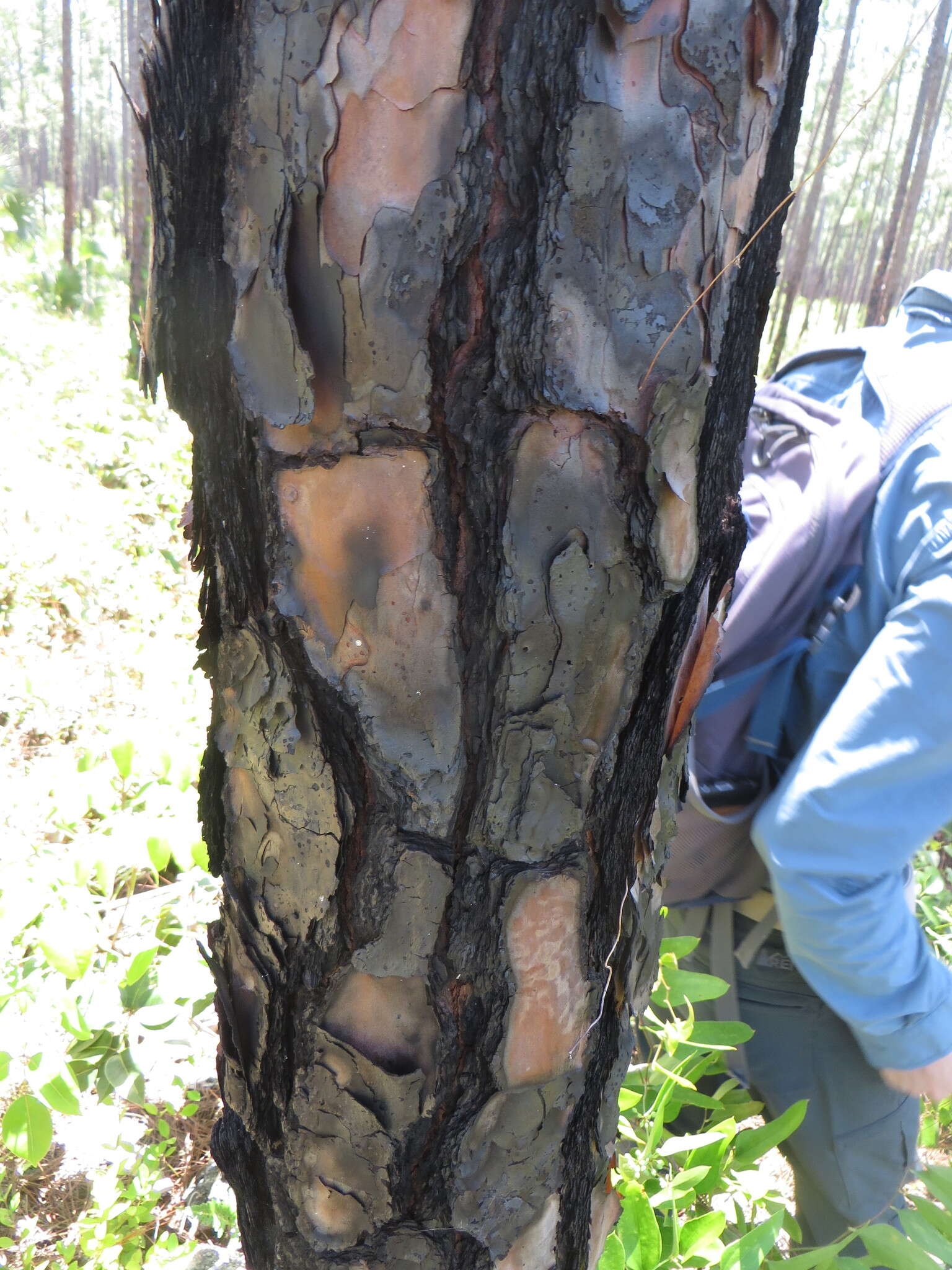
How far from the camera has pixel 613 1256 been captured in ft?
3.35

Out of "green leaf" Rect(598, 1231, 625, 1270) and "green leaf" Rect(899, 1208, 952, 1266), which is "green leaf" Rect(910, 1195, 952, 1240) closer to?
"green leaf" Rect(899, 1208, 952, 1266)

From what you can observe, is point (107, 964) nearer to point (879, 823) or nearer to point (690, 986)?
point (690, 986)

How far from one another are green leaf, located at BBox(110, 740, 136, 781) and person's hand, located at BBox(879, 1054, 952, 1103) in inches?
48.7

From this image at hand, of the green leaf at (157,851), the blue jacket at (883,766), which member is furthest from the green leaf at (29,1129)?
the blue jacket at (883,766)

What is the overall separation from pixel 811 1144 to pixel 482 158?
1.59 m

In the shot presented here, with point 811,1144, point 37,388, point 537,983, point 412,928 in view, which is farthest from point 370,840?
point 37,388

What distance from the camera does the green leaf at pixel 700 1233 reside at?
1.09 metres

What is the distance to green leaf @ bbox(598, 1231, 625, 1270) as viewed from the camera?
1.01m

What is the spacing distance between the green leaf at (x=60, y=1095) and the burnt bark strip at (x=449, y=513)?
47 cm

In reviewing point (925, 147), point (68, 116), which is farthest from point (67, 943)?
point (68, 116)

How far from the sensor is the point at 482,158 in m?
0.50

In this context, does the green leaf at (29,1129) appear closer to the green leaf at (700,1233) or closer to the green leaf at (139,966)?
the green leaf at (139,966)

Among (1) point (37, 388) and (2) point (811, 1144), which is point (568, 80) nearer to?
(2) point (811, 1144)

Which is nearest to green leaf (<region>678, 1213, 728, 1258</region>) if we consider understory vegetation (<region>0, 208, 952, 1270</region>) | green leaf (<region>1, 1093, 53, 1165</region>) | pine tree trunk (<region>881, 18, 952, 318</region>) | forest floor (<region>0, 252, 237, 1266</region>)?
understory vegetation (<region>0, 208, 952, 1270</region>)
